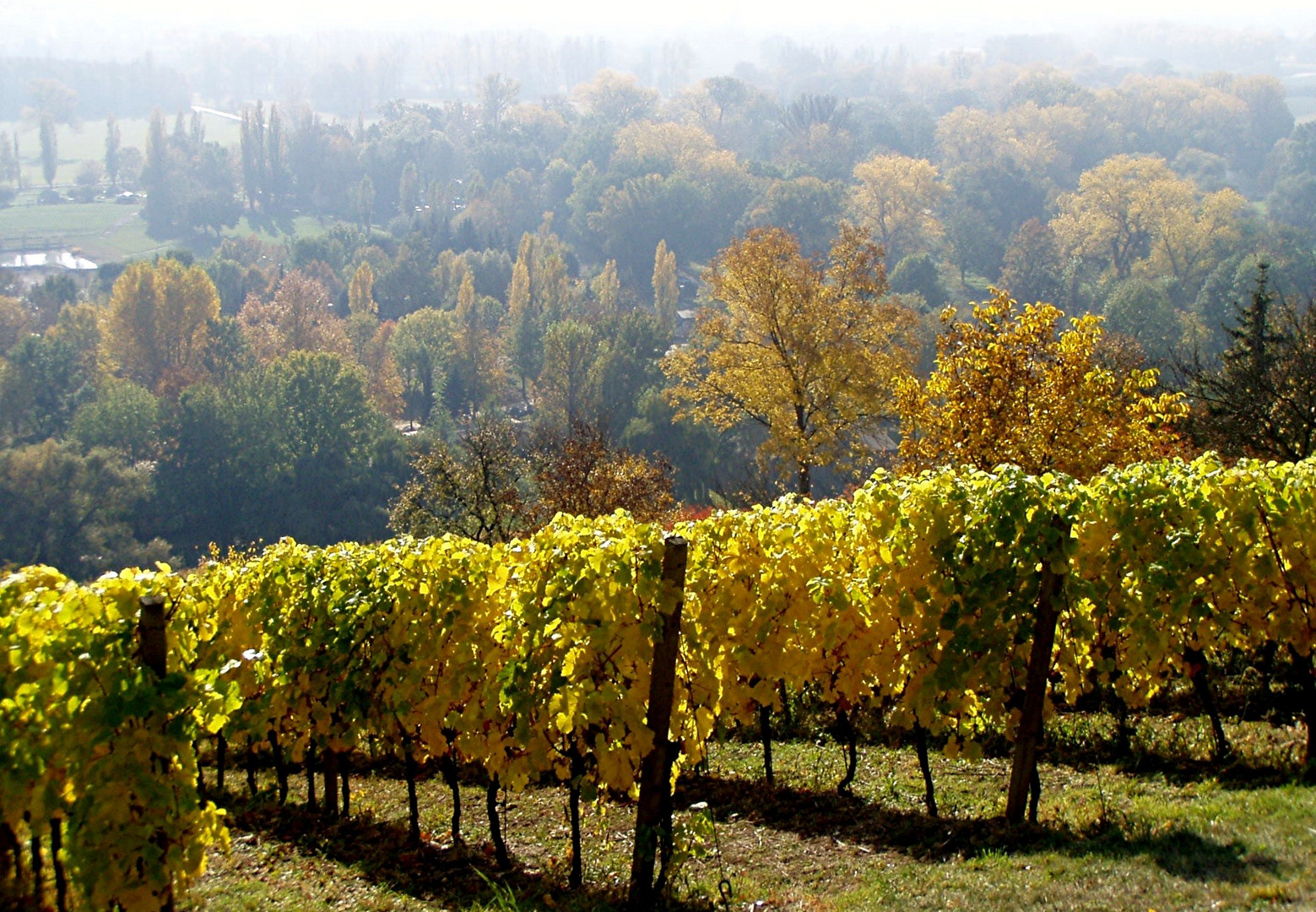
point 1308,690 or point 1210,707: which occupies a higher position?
point 1308,690

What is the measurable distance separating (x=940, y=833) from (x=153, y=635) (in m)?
7.19

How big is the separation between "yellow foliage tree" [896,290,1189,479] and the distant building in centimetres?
15215

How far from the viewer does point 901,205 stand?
144 meters

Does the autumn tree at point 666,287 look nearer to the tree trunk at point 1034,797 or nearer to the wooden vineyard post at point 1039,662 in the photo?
the tree trunk at point 1034,797

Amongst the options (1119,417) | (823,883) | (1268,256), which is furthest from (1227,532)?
(1268,256)

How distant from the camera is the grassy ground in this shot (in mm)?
8484

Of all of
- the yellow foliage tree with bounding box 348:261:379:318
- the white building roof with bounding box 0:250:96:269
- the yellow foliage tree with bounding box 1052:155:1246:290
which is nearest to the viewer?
the yellow foliage tree with bounding box 1052:155:1246:290

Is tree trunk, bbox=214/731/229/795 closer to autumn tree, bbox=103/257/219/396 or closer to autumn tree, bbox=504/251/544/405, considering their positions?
autumn tree, bbox=103/257/219/396

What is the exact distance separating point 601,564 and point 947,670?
3.40 meters

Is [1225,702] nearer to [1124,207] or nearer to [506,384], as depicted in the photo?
[506,384]

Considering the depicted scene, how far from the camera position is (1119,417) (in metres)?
21.6

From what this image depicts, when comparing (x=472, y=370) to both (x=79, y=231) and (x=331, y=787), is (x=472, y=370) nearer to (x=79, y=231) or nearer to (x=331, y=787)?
(x=331, y=787)

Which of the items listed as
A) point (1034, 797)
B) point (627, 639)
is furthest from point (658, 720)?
point (1034, 797)

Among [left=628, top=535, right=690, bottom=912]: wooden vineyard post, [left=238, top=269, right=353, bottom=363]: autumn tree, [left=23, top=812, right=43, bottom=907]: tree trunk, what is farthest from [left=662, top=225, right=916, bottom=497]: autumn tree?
[left=238, top=269, right=353, bottom=363]: autumn tree
